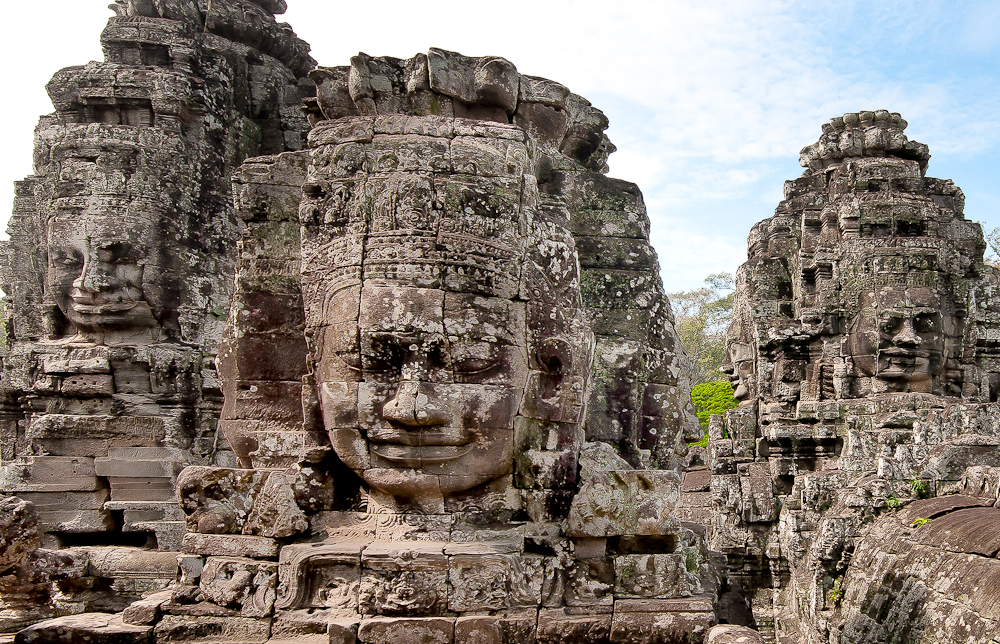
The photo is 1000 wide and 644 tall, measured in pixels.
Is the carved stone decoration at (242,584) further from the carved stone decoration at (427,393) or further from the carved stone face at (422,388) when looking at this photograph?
the carved stone face at (422,388)

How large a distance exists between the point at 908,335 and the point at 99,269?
938cm

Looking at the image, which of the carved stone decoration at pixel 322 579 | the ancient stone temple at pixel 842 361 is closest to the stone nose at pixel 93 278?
the carved stone decoration at pixel 322 579

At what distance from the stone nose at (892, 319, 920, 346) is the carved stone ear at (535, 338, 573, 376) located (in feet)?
26.6

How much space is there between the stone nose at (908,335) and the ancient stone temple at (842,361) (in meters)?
0.02

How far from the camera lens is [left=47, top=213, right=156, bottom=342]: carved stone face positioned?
812 cm

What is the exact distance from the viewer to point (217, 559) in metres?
4.13

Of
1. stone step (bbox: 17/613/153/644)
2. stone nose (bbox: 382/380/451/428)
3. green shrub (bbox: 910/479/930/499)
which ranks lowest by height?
stone step (bbox: 17/613/153/644)

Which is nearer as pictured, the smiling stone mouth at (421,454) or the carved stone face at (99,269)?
the smiling stone mouth at (421,454)

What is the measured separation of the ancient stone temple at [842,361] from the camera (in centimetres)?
823

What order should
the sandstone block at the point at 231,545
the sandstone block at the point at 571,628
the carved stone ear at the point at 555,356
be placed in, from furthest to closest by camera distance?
the carved stone ear at the point at 555,356
the sandstone block at the point at 231,545
the sandstone block at the point at 571,628

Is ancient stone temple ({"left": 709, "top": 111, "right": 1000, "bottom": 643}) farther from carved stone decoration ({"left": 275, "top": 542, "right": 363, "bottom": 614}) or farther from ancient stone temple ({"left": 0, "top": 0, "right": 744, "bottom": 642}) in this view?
carved stone decoration ({"left": 275, "top": 542, "right": 363, "bottom": 614})

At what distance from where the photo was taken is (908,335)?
35.4ft

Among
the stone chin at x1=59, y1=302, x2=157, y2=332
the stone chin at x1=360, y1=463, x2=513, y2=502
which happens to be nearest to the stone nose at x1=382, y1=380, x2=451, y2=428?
the stone chin at x1=360, y1=463, x2=513, y2=502

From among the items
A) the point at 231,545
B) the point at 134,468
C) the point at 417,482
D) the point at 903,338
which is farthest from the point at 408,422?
the point at 903,338
